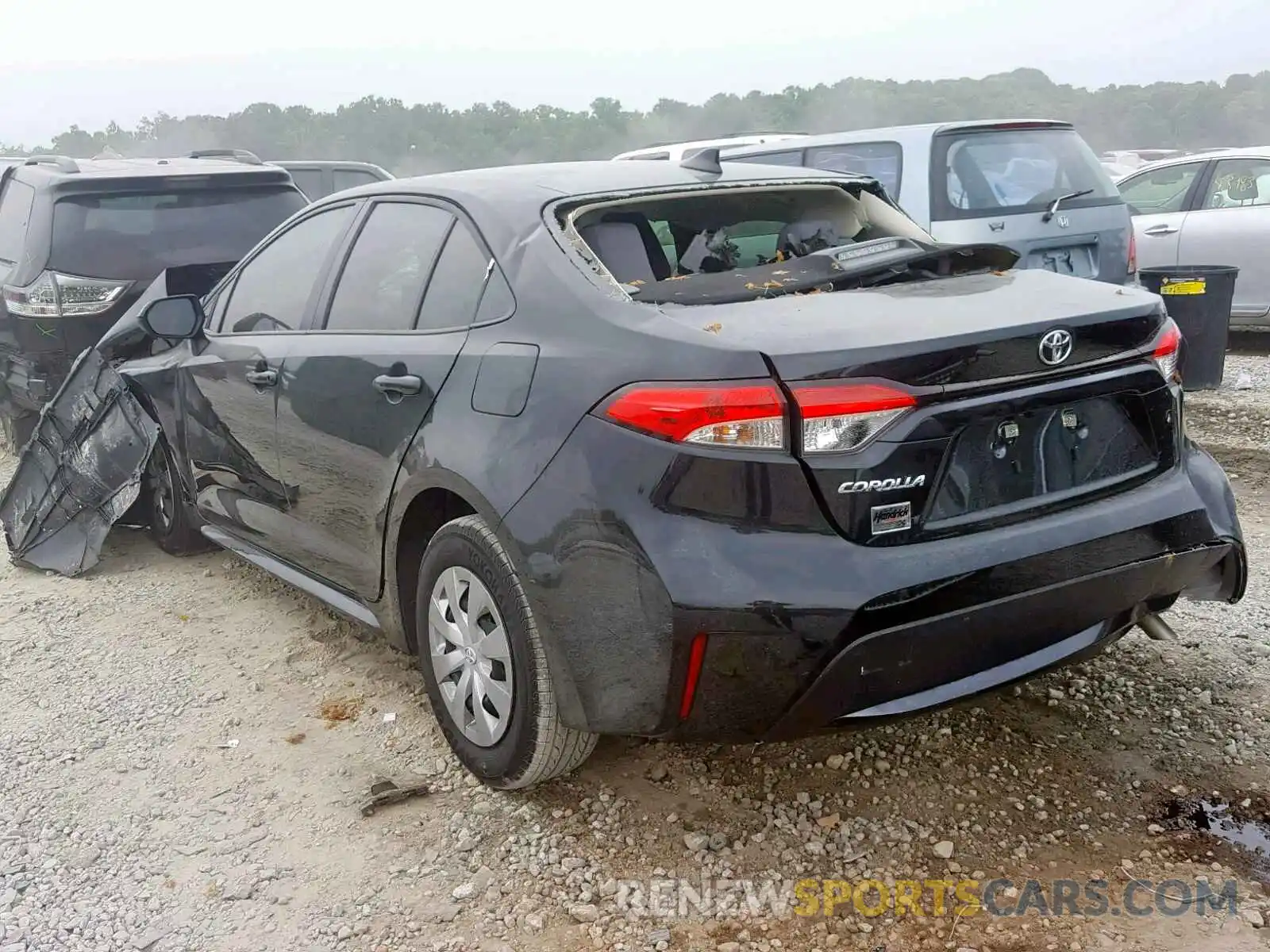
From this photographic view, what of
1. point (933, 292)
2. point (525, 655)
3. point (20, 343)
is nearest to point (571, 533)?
point (525, 655)

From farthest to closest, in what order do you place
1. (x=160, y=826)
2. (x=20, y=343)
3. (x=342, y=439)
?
1. (x=20, y=343)
2. (x=342, y=439)
3. (x=160, y=826)

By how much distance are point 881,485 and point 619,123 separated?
1509 inches

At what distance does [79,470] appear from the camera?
507cm

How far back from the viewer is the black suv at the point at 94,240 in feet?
19.4

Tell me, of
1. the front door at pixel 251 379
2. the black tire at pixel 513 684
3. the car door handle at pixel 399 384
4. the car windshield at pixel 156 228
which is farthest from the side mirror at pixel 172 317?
the black tire at pixel 513 684

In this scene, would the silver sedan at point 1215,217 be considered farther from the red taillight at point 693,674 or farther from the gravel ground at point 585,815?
the red taillight at point 693,674

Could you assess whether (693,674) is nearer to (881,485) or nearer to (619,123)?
(881,485)

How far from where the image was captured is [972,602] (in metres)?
2.41

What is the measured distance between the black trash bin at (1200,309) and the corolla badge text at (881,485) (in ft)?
16.2

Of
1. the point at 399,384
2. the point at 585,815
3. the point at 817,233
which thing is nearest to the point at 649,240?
the point at 817,233

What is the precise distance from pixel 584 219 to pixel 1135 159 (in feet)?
67.0

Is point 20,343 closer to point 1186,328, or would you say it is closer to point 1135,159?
point 1186,328

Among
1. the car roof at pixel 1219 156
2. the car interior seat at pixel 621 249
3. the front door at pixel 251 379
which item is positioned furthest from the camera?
the car roof at pixel 1219 156

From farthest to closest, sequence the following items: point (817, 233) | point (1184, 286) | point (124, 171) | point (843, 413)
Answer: point (1184, 286) < point (124, 171) < point (817, 233) < point (843, 413)
